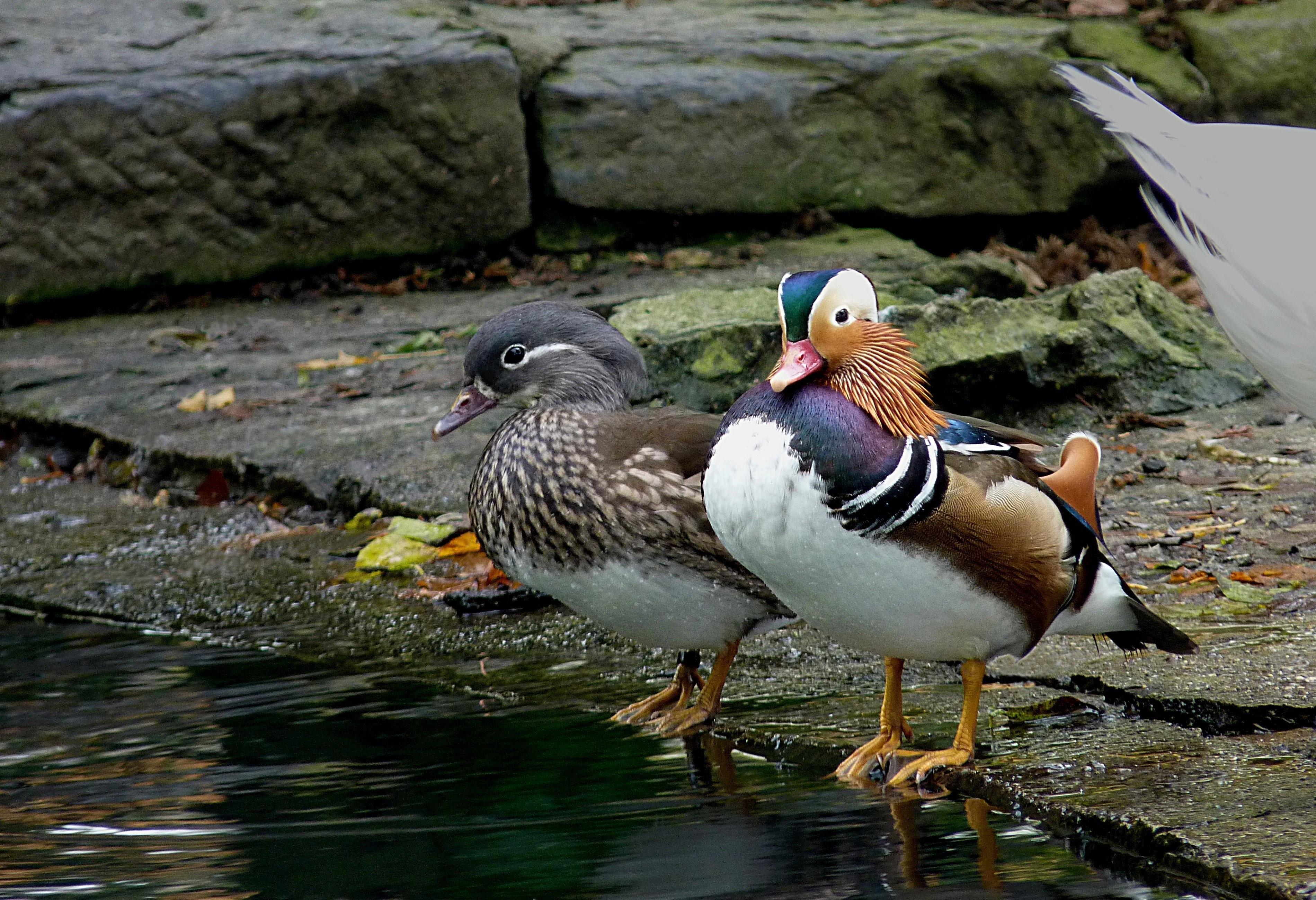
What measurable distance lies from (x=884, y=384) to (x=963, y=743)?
74 centimetres

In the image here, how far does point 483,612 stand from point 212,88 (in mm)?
4793

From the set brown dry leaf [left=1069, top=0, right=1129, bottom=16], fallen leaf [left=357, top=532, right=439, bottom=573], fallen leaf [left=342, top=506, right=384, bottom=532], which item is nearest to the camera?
fallen leaf [left=357, top=532, right=439, bottom=573]

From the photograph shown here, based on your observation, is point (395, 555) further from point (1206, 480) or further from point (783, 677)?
point (1206, 480)

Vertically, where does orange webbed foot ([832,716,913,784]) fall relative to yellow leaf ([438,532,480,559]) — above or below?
above

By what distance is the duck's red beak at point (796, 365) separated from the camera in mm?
2686

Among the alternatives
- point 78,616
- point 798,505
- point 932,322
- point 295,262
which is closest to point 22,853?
point 798,505

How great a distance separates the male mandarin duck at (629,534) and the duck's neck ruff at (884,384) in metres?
0.55

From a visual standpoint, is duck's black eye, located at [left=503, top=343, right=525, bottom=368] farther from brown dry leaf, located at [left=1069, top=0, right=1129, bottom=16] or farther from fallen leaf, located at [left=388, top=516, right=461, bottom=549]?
brown dry leaf, located at [left=1069, top=0, right=1129, bottom=16]

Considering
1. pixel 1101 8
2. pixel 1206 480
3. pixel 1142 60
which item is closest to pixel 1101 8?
pixel 1101 8

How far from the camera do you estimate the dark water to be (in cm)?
248

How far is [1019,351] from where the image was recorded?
5.47 metres

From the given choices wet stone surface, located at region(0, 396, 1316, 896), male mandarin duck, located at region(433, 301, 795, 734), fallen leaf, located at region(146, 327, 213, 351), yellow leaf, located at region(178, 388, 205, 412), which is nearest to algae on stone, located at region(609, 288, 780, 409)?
wet stone surface, located at region(0, 396, 1316, 896)

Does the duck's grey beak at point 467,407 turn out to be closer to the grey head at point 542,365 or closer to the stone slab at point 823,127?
the grey head at point 542,365

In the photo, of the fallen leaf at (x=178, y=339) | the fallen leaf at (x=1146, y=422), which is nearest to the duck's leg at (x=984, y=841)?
the fallen leaf at (x=1146, y=422)
